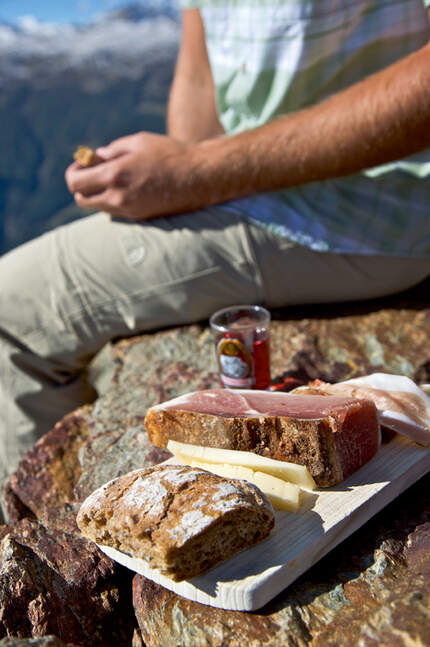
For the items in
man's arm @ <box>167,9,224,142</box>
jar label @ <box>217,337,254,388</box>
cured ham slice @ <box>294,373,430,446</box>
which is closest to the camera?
cured ham slice @ <box>294,373,430,446</box>

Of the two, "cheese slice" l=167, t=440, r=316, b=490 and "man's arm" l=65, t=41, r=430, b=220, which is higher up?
"man's arm" l=65, t=41, r=430, b=220

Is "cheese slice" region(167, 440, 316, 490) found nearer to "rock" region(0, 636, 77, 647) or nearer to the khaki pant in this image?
"rock" region(0, 636, 77, 647)

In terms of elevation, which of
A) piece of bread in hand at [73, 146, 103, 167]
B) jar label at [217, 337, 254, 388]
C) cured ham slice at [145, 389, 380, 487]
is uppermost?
piece of bread in hand at [73, 146, 103, 167]

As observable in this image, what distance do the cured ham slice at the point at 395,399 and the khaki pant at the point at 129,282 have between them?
773 millimetres

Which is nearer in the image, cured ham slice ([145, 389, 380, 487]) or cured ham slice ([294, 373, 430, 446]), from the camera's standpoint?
cured ham slice ([145, 389, 380, 487])

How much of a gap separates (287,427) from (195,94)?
2.22 meters

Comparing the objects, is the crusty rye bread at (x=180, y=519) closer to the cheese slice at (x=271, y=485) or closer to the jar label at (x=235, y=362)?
the cheese slice at (x=271, y=485)

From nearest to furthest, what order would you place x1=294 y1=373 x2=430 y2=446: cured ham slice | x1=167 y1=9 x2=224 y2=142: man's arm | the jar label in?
x1=294 y1=373 x2=430 y2=446: cured ham slice, the jar label, x1=167 y1=9 x2=224 y2=142: man's arm

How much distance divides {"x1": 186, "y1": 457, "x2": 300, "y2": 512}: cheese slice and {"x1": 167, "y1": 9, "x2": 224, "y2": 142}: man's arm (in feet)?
7.00

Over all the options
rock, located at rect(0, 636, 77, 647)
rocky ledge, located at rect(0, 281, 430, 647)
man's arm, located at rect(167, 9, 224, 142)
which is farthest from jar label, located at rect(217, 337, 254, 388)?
man's arm, located at rect(167, 9, 224, 142)

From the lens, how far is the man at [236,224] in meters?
2.04

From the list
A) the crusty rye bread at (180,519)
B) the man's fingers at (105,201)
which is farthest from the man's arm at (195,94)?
the crusty rye bread at (180,519)

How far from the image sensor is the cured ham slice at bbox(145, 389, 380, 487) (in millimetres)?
1138

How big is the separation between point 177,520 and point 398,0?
1.82 metres
